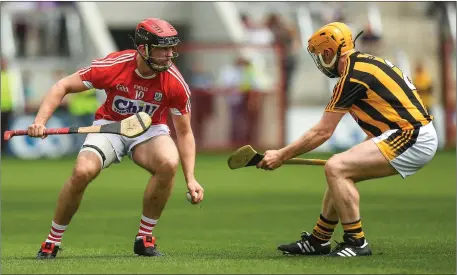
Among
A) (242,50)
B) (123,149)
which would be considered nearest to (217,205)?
(123,149)

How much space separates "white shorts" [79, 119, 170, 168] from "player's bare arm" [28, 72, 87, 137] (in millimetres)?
381

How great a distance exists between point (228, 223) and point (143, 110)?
12.2ft

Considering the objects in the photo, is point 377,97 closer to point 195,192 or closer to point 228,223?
point 195,192

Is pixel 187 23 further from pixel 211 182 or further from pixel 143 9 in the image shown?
pixel 211 182

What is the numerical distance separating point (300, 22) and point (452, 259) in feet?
72.5

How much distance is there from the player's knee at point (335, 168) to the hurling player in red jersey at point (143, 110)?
1.08 meters

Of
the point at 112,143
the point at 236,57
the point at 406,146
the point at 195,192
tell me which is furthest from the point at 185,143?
the point at 236,57

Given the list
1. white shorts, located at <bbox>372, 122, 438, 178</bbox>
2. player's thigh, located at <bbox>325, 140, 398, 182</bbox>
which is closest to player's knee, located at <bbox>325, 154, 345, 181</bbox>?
player's thigh, located at <bbox>325, 140, 398, 182</bbox>

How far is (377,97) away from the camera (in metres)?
9.19

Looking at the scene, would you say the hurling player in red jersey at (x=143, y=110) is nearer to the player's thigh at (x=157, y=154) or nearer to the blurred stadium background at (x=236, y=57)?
the player's thigh at (x=157, y=154)

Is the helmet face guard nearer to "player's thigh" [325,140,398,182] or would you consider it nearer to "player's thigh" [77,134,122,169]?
"player's thigh" [325,140,398,182]

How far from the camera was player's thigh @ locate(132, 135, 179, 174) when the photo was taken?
9.62 meters

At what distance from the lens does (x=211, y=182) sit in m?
19.3

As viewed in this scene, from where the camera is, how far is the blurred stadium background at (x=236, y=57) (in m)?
27.0
